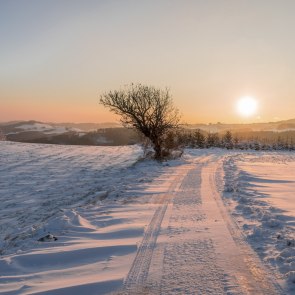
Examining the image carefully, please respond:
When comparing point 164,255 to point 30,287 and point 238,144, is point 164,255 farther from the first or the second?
point 238,144


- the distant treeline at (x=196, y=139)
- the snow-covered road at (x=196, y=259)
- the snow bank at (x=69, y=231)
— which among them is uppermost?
the distant treeline at (x=196, y=139)

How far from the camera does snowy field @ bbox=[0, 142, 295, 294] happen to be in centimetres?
521

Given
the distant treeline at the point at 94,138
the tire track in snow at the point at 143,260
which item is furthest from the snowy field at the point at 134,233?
the distant treeline at the point at 94,138

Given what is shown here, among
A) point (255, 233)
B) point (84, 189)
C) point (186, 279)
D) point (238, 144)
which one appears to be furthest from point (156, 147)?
point (238, 144)

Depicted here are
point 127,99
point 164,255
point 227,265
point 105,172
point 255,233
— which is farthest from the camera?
point 127,99

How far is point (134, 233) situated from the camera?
773 centimetres

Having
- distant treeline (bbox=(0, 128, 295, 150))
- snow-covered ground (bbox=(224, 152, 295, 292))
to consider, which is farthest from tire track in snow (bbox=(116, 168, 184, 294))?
distant treeline (bbox=(0, 128, 295, 150))

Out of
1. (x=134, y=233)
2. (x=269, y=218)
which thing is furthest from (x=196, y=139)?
(x=134, y=233)

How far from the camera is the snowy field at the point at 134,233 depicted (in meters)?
5.21

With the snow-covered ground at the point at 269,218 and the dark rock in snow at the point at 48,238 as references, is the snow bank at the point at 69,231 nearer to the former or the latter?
the dark rock in snow at the point at 48,238

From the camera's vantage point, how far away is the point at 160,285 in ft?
16.2

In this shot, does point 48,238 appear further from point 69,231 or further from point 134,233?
point 134,233

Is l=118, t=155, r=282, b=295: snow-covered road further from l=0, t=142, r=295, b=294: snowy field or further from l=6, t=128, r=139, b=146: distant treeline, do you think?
l=6, t=128, r=139, b=146: distant treeline

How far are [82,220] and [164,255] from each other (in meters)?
3.69
